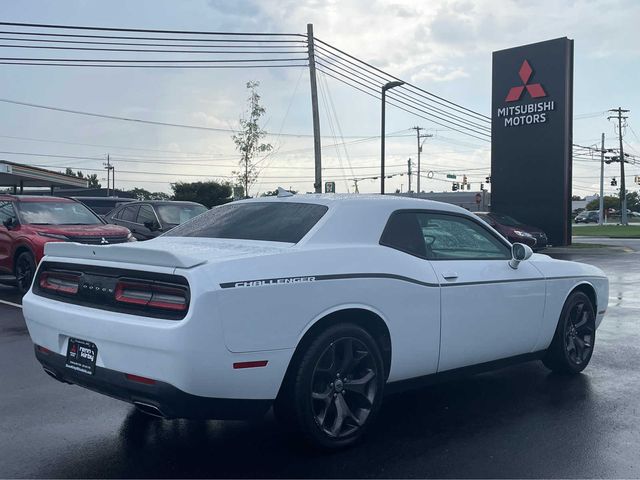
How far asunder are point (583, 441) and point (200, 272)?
269cm

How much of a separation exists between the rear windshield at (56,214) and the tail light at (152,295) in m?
8.65

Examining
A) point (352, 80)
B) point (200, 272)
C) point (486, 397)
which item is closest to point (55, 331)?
point (200, 272)

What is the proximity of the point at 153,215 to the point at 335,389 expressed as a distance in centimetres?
1146

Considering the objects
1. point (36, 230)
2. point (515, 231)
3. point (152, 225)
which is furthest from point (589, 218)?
point (36, 230)

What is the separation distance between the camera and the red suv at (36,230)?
1128 cm

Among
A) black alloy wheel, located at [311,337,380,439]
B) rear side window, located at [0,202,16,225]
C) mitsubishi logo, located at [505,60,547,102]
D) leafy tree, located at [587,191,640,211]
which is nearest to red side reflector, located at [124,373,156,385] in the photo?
black alloy wheel, located at [311,337,380,439]

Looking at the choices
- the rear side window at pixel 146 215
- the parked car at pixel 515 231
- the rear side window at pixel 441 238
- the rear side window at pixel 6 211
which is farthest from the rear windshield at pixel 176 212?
the parked car at pixel 515 231

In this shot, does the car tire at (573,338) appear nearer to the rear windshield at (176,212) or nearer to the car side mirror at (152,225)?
the car side mirror at (152,225)

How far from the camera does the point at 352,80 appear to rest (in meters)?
34.0

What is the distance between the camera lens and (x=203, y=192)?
42.5m

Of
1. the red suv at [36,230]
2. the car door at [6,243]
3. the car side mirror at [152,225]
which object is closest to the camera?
the red suv at [36,230]

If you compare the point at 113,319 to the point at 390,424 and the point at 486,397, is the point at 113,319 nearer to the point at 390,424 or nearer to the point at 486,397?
the point at 390,424

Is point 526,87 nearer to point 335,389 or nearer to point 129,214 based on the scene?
point 129,214

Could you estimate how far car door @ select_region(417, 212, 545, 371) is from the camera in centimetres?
486
